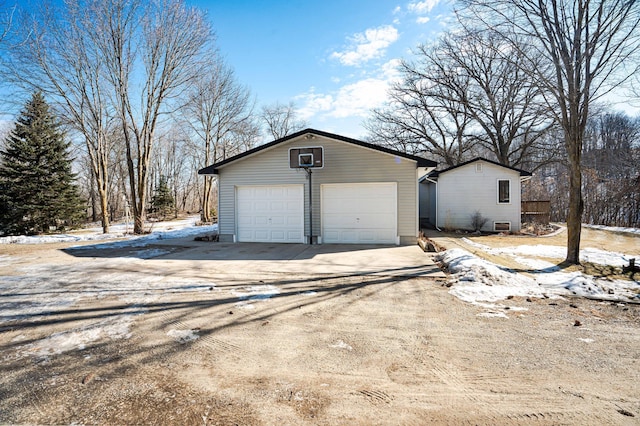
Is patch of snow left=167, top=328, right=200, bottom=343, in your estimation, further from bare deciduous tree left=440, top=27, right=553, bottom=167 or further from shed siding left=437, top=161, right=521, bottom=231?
bare deciduous tree left=440, top=27, right=553, bottom=167

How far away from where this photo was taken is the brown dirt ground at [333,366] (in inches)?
76.2

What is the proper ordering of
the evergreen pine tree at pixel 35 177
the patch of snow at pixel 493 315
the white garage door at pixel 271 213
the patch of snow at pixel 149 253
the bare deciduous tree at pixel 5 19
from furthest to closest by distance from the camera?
the evergreen pine tree at pixel 35 177 → the white garage door at pixel 271 213 → the patch of snow at pixel 149 253 → the bare deciduous tree at pixel 5 19 → the patch of snow at pixel 493 315

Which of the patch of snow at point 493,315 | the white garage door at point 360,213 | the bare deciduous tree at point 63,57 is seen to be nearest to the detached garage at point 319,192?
the white garage door at point 360,213

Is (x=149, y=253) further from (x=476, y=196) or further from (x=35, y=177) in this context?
(x=476, y=196)

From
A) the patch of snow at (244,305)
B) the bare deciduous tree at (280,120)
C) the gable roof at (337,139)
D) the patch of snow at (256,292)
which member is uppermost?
the bare deciduous tree at (280,120)

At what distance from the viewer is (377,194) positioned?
9.57 meters

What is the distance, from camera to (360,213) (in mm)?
9695

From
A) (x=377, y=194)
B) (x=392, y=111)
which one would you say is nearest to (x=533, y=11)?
(x=377, y=194)

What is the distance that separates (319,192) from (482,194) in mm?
9094

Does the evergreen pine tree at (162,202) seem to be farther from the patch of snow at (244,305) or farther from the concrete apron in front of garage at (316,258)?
the patch of snow at (244,305)

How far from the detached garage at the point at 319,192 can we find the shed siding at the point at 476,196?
5731mm

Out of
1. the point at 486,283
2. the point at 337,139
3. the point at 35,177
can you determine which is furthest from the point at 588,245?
the point at 35,177

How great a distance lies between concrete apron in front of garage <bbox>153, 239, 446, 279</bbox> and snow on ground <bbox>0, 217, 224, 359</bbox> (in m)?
1.41

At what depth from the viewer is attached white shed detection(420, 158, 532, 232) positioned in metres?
14.1
